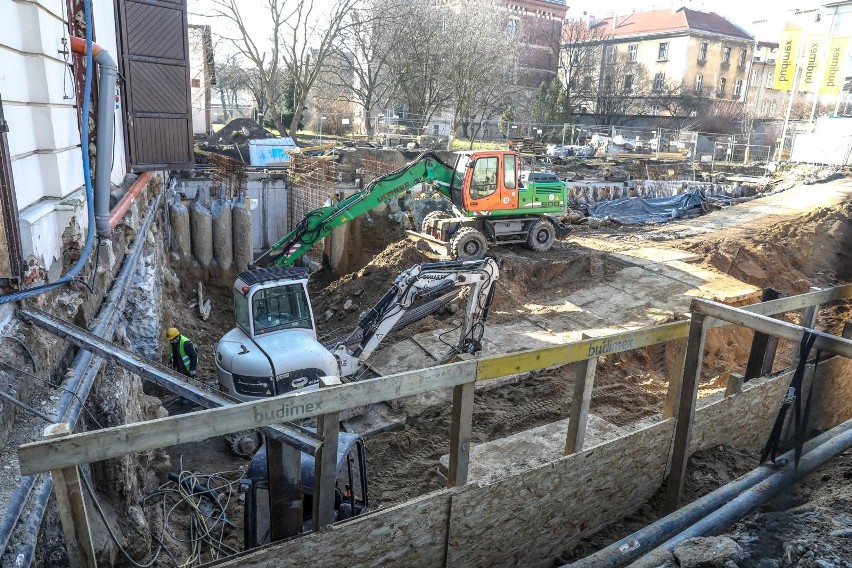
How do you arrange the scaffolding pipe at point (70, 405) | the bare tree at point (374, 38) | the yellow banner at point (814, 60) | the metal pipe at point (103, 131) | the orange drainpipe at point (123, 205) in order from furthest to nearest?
1. the bare tree at point (374, 38)
2. the yellow banner at point (814, 60)
3. the orange drainpipe at point (123, 205)
4. the metal pipe at point (103, 131)
5. the scaffolding pipe at point (70, 405)

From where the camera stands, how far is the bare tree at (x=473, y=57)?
36.4 meters

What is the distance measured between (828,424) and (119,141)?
33.4 feet

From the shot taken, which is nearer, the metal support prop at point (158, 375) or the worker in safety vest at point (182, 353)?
the metal support prop at point (158, 375)

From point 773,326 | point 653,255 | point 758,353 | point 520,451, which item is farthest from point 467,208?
point 773,326

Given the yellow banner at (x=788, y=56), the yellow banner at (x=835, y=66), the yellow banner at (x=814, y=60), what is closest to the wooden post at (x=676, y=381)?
the yellow banner at (x=835, y=66)

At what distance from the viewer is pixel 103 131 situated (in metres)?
6.75

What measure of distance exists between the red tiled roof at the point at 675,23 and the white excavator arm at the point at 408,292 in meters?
49.9

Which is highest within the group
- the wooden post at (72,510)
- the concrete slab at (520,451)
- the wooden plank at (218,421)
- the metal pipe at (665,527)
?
the wooden plank at (218,421)

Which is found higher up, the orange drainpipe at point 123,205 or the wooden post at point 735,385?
the orange drainpipe at point 123,205

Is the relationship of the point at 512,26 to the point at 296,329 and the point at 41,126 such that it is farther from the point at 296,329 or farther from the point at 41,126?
the point at 41,126

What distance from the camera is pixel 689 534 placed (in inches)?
139

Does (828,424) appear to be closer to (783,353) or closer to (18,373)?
(783,353)

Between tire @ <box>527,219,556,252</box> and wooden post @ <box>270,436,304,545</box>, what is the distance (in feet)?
37.5

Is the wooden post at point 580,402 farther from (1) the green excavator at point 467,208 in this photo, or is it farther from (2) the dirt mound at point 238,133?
(2) the dirt mound at point 238,133
